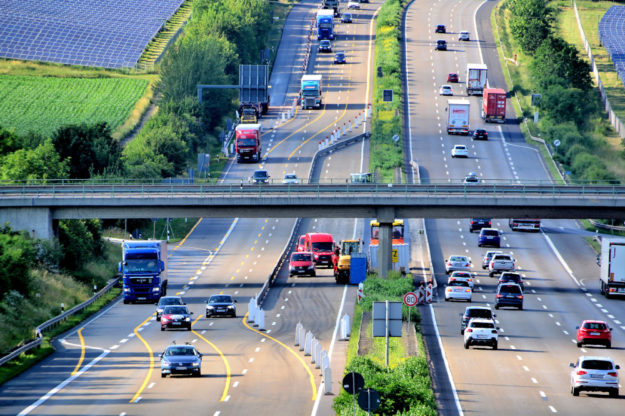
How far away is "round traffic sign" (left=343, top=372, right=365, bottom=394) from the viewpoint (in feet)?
103

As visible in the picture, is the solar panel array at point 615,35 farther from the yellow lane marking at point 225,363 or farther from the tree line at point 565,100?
the yellow lane marking at point 225,363

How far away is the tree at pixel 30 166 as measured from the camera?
8638cm

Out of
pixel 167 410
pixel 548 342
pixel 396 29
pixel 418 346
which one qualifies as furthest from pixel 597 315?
pixel 396 29

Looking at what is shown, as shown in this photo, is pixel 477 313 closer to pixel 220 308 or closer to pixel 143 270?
pixel 220 308

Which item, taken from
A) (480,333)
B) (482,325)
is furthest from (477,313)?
(480,333)

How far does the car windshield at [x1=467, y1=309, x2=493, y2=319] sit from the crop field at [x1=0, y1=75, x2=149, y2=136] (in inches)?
2954

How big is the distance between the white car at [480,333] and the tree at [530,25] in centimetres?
11074

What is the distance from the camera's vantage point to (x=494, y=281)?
7950 cm

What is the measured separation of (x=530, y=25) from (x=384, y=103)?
113ft

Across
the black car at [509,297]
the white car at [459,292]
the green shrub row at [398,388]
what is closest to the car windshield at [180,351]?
the green shrub row at [398,388]

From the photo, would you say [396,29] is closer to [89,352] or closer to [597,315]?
[597,315]

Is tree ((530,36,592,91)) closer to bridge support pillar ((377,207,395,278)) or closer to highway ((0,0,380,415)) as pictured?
highway ((0,0,380,415))

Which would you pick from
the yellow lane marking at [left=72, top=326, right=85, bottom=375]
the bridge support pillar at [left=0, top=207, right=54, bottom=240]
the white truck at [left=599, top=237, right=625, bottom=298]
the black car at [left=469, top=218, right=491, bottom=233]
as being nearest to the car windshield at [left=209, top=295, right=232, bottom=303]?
the yellow lane marking at [left=72, top=326, right=85, bottom=375]

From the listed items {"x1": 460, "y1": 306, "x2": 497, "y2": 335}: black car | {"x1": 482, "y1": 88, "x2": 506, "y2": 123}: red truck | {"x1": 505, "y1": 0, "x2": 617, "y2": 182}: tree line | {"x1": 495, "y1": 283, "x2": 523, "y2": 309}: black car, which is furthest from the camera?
{"x1": 482, "y1": 88, "x2": 506, "y2": 123}: red truck
